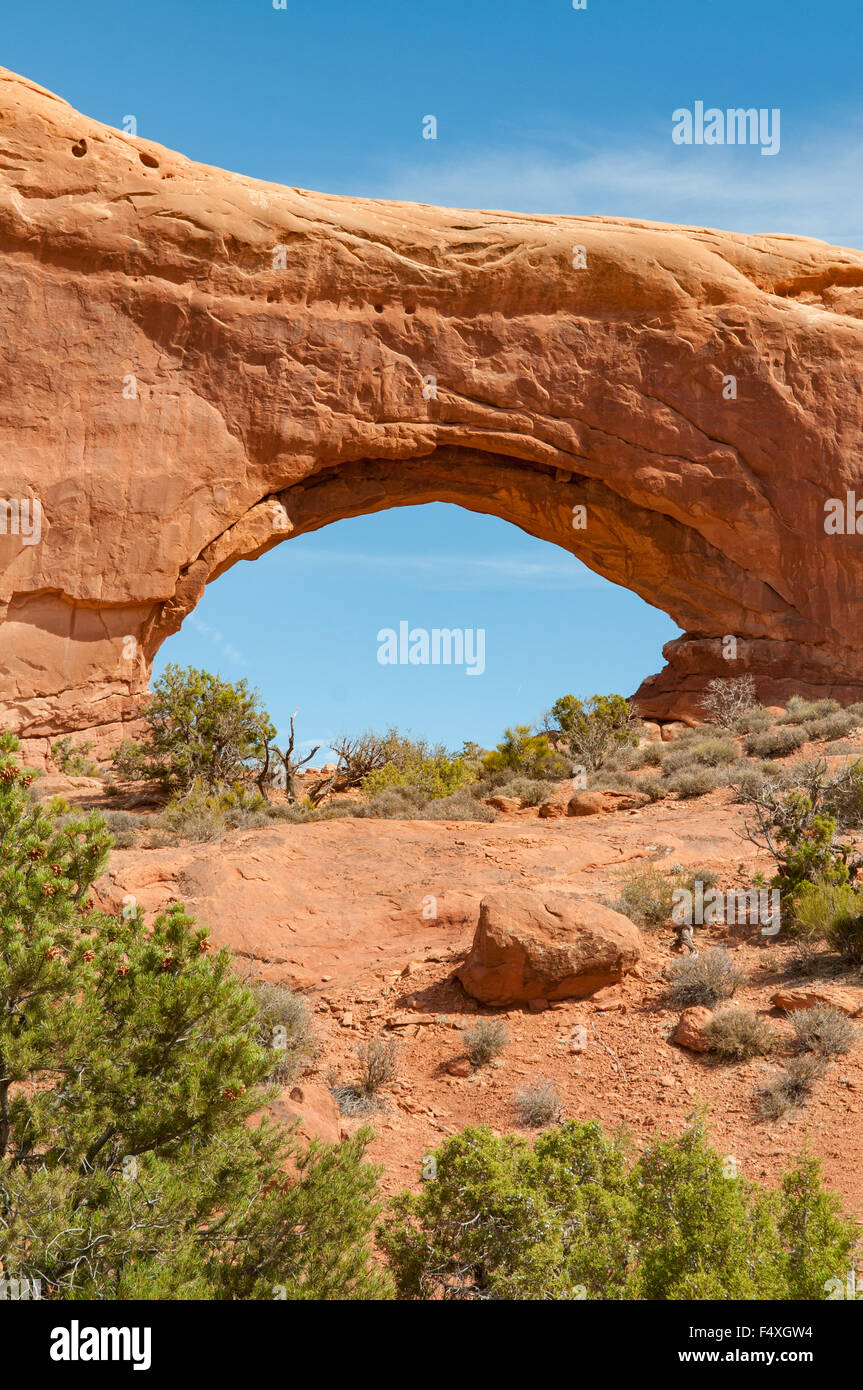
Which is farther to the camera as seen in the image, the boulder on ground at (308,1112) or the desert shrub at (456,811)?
the desert shrub at (456,811)

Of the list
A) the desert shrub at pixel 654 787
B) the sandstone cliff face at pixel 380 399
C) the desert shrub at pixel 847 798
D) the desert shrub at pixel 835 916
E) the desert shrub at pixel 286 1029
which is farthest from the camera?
the sandstone cliff face at pixel 380 399

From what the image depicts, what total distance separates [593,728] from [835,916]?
10.2 m

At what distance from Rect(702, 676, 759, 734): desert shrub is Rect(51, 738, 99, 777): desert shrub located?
30.8 ft

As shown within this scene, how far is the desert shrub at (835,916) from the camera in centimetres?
752

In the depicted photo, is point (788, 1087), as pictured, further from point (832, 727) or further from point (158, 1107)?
point (832, 727)

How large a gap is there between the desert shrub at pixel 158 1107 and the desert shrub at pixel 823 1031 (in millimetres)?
3071

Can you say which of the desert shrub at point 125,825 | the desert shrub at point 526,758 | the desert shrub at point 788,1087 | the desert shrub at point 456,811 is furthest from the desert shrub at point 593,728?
the desert shrub at point 788,1087

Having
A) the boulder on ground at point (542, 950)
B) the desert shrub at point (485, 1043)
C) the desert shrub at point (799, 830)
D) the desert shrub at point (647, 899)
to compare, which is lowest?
the desert shrub at point (485, 1043)

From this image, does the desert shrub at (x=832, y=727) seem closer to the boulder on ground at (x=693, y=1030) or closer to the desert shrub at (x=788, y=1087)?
the boulder on ground at (x=693, y=1030)

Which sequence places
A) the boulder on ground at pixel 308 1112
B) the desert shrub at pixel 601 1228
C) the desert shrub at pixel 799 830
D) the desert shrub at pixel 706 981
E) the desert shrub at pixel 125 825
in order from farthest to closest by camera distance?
the desert shrub at pixel 125 825
the desert shrub at pixel 799 830
the desert shrub at pixel 706 981
the boulder on ground at pixel 308 1112
the desert shrub at pixel 601 1228

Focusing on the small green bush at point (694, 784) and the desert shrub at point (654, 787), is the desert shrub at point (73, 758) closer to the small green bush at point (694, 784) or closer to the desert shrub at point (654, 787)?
the desert shrub at point (654, 787)

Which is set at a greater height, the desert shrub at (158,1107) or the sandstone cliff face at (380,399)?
the sandstone cliff face at (380,399)

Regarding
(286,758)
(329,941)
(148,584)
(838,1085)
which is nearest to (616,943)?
(838,1085)

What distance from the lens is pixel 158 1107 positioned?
443 cm
